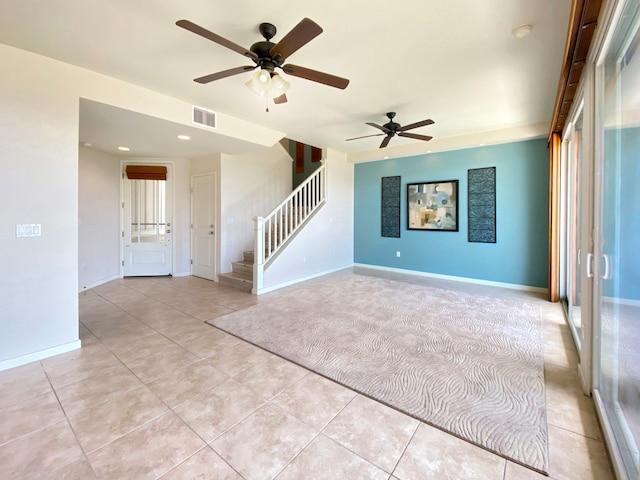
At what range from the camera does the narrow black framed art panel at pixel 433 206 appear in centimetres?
562

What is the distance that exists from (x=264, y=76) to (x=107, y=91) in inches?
74.0

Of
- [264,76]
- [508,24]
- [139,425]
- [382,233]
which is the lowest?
[139,425]

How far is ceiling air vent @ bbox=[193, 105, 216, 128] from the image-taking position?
3.83 metres

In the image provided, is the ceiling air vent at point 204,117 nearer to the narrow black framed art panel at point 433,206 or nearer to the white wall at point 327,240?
the white wall at point 327,240

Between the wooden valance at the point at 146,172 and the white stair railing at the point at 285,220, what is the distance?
2430 mm

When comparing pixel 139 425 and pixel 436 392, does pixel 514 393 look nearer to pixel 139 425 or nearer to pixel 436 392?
pixel 436 392

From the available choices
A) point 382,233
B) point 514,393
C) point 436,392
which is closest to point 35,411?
point 436,392

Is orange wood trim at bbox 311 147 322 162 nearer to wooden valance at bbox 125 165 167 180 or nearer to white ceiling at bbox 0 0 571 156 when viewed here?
white ceiling at bbox 0 0 571 156

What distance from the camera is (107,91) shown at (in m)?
3.01

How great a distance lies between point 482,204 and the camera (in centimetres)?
529

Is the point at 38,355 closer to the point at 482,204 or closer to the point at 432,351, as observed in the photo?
the point at 432,351

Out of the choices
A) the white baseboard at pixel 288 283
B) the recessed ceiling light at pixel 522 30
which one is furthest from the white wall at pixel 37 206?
the recessed ceiling light at pixel 522 30

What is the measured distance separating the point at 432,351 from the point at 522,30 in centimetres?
282

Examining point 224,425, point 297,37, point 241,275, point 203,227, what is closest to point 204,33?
point 297,37
